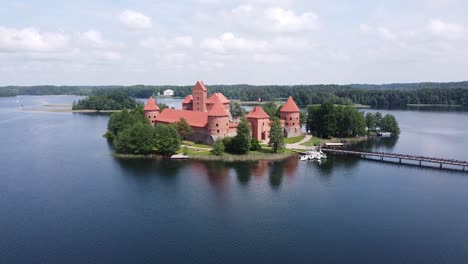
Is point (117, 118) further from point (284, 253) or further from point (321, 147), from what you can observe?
point (284, 253)

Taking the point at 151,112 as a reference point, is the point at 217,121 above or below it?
below

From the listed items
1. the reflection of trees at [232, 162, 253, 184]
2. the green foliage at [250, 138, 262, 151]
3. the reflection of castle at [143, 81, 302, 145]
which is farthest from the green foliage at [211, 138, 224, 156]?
the reflection of castle at [143, 81, 302, 145]

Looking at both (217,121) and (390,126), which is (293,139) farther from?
(390,126)

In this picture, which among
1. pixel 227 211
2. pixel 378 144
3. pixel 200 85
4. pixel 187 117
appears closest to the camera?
pixel 227 211

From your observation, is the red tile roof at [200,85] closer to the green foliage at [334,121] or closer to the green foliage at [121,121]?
the green foliage at [121,121]

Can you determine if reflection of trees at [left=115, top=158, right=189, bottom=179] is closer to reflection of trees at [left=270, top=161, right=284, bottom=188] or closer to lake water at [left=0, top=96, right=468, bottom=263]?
lake water at [left=0, top=96, right=468, bottom=263]

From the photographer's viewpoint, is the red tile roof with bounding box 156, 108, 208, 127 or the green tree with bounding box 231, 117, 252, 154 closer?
the green tree with bounding box 231, 117, 252, 154

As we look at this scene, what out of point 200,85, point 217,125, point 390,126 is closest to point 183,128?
point 217,125
